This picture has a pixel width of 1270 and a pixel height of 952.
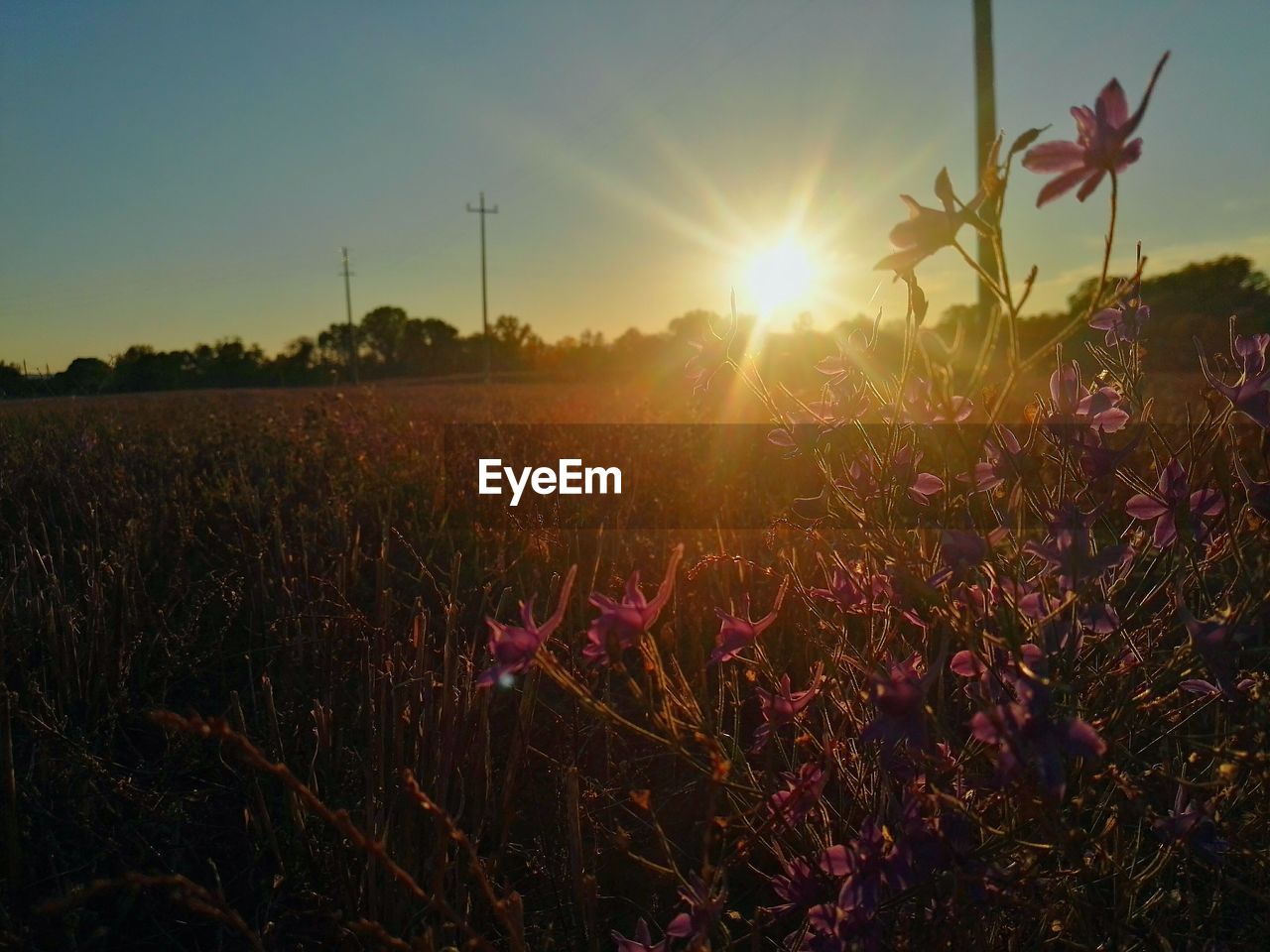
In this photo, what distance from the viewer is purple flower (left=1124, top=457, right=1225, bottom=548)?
39.6 inches

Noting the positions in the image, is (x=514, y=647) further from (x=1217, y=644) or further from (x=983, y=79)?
(x=983, y=79)

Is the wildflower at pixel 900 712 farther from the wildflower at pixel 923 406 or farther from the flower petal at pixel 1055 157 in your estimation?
the flower petal at pixel 1055 157

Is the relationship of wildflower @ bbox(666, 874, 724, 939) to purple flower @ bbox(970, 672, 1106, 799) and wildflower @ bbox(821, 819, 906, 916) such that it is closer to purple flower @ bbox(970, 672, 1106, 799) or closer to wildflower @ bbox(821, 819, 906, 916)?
wildflower @ bbox(821, 819, 906, 916)

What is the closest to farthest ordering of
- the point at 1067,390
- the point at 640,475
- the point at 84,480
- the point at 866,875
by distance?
the point at 866,875 < the point at 1067,390 < the point at 84,480 < the point at 640,475

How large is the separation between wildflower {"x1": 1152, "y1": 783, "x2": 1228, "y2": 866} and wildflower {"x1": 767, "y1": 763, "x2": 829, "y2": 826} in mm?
390

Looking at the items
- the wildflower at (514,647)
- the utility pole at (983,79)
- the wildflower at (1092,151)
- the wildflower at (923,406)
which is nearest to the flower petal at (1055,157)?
the wildflower at (1092,151)

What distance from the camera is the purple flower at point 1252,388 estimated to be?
928mm

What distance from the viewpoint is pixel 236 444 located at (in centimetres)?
523

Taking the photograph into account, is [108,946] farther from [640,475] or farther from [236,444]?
[236,444]

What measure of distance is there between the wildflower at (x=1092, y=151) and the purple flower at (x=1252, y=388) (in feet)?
1.05

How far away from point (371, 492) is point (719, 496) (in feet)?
5.29

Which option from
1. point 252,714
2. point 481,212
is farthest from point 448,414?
point 481,212

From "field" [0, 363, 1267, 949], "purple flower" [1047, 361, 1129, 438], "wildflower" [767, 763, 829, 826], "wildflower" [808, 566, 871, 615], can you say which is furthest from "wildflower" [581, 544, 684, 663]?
"purple flower" [1047, 361, 1129, 438]

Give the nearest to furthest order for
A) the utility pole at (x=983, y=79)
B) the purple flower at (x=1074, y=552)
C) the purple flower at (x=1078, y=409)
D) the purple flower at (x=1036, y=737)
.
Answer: the purple flower at (x=1036, y=737) < the purple flower at (x=1074, y=552) < the purple flower at (x=1078, y=409) < the utility pole at (x=983, y=79)
